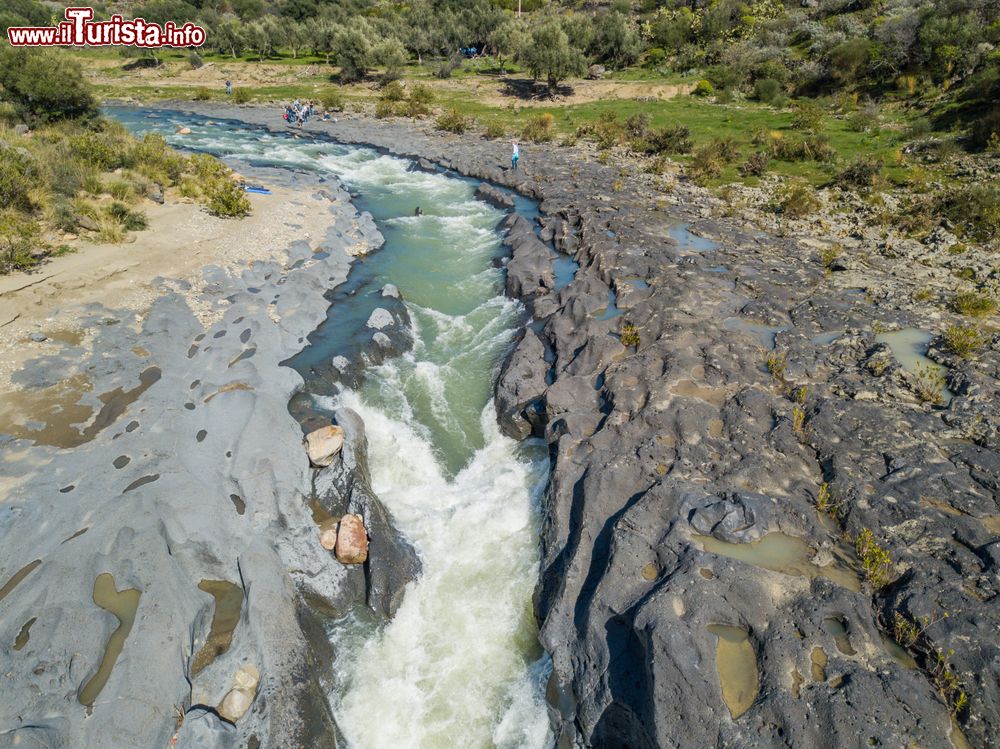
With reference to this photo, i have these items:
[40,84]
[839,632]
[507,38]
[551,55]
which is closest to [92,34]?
[40,84]

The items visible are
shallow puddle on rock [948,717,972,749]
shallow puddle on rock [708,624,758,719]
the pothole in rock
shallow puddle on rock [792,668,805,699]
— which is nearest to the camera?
shallow puddle on rock [948,717,972,749]

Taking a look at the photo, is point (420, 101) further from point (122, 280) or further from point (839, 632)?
point (839, 632)

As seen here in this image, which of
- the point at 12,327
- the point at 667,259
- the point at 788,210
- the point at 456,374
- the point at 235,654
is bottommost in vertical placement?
the point at 235,654

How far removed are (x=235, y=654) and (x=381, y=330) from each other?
1023 cm

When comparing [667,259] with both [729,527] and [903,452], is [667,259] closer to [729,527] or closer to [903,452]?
[903,452]

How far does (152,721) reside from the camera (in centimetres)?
677

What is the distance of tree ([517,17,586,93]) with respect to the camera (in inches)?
2068

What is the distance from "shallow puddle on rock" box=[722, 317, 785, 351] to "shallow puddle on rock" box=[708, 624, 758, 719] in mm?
8528

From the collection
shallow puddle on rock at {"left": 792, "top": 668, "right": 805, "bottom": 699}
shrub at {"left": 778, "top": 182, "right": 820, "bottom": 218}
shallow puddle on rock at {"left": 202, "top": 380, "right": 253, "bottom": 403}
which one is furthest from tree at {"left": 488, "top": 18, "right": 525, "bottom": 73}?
shallow puddle on rock at {"left": 792, "top": 668, "right": 805, "bottom": 699}

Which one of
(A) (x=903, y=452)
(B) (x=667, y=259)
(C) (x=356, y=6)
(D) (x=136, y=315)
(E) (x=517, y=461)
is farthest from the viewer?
(C) (x=356, y=6)


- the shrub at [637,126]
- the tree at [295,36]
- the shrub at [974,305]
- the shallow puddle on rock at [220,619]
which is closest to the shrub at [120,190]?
the shallow puddle on rock at [220,619]

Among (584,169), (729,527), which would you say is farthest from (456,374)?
(584,169)

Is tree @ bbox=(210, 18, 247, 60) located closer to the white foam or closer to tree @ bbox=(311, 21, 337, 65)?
tree @ bbox=(311, 21, 337, 65)

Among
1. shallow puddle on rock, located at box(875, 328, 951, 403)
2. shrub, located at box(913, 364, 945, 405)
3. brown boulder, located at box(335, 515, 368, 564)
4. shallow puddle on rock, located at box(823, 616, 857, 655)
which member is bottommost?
brown boulder, located at box(335, 515, 368, 564)
